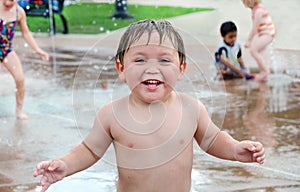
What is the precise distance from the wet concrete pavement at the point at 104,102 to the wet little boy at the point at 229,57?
12.4 inches

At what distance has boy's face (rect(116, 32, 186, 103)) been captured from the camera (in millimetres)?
2588

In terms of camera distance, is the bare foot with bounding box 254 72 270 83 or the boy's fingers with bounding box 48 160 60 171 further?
the bare foot with bounding box 254 72 270 83

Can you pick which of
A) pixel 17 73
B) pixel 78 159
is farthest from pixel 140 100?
pixel 17 73

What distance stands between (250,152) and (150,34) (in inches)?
24.0

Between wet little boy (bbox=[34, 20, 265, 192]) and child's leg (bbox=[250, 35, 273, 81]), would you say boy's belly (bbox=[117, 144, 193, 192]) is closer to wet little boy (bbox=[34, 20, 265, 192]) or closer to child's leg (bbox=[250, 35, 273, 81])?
wet little boy (bbox=[34, 20, 265, 192])

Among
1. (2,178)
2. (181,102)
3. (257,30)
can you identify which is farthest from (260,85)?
(181,102)

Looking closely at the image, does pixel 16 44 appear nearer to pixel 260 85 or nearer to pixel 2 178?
pixel 260 85

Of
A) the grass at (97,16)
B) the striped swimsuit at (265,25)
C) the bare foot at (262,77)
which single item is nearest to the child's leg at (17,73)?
the bare foot at (262,77)

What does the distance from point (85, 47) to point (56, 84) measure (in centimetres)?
379

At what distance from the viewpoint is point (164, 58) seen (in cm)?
264

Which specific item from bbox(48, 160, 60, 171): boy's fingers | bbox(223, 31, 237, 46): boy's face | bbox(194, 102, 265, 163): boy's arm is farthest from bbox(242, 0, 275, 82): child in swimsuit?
bbox(48, 160, 60, 171): boy's fingers

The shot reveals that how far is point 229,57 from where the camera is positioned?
348 inches

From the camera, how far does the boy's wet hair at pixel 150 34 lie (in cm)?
267

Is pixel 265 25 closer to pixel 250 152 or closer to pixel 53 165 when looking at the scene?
pixel 250 152
